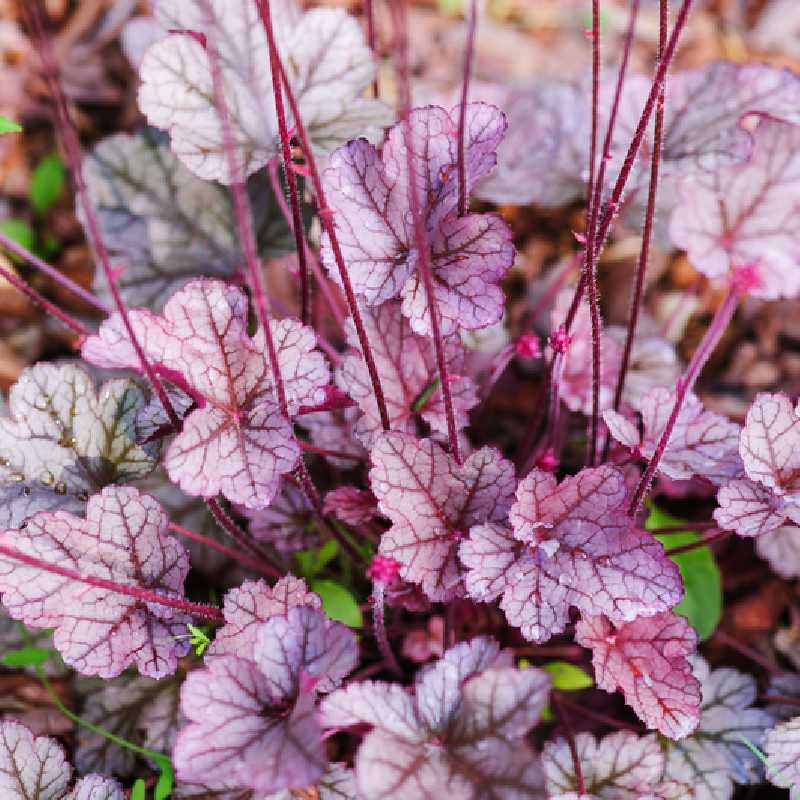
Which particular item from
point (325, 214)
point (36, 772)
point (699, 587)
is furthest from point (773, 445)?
point (36, 772)

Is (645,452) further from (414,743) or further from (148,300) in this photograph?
(148,300)

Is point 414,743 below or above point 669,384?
below

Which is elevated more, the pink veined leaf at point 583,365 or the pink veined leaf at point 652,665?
the pink veined leaf at point 583,365

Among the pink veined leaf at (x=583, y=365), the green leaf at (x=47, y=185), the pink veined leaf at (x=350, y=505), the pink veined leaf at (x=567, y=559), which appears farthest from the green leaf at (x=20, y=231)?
the pink veined leaf at (x=567, y=559)

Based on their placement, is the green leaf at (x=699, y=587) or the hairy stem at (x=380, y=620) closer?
the hairy stem at (x=380, y=620)

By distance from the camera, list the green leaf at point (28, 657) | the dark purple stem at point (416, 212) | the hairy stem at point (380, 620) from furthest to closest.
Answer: the green leaf at point (28, 657)
the hairy stem at point (380, 620)
the dark purple stem at point (416, 212)

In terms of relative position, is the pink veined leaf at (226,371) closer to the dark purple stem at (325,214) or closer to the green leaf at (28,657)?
the dark purple stem at (325,214)

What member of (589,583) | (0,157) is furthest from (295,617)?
(0,157)

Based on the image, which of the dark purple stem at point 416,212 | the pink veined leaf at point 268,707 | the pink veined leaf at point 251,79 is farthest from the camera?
the pink veined leaf at point 251,79
